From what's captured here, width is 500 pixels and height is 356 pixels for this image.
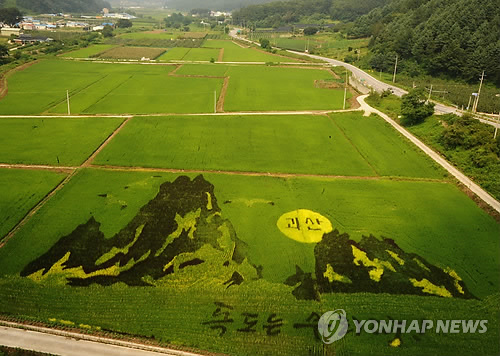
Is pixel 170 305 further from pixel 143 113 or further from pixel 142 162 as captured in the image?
pixel 143 113

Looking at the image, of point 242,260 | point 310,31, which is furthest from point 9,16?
point 242,260

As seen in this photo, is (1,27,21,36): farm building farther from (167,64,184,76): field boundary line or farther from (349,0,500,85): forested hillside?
(349,0,500,85): forested hillside

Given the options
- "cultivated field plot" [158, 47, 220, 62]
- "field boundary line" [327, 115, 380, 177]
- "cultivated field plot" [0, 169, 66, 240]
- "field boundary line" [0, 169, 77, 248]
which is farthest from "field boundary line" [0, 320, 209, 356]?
"cultivated field plot" [158, 47, 220, 62]

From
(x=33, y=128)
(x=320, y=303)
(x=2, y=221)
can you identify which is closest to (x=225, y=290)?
(x=320, y=303)

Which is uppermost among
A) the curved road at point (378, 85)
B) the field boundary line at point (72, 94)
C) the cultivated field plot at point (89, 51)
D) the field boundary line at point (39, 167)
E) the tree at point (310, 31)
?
the tree at point (310, 31)

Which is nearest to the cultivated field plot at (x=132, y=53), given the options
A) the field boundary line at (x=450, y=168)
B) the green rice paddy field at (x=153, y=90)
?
the green rice paddy field at (x=153, y=90)

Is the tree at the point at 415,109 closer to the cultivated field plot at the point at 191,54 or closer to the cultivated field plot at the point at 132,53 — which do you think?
the cultivated field plot at the point at 191,54
